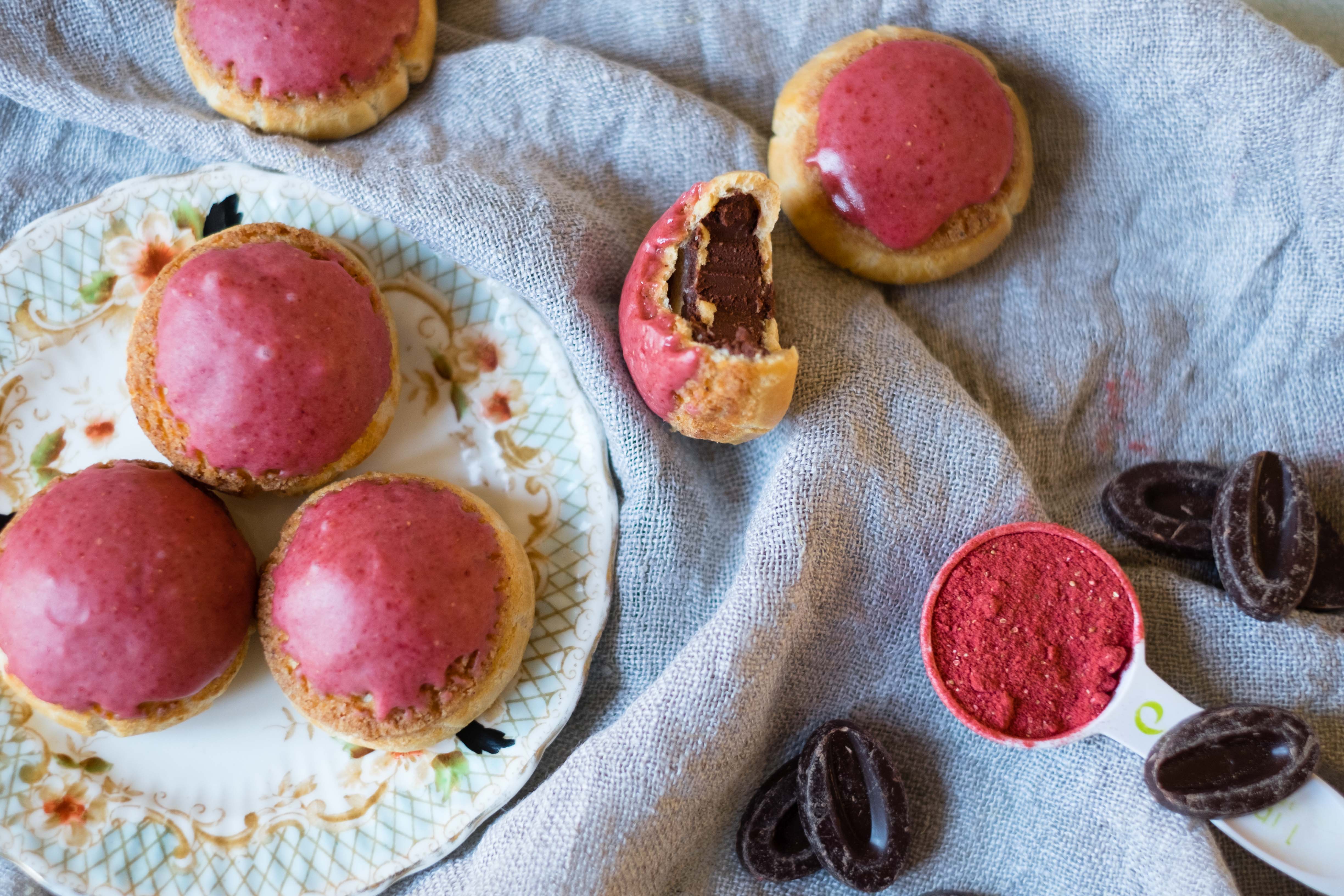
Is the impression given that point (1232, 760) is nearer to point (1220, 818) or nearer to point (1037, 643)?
point (1220, 818)

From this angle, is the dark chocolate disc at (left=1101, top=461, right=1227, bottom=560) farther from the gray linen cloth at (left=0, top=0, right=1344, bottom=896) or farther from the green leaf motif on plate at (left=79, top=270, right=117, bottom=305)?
the green leaf motif on plate at (left=79, top=270, right=117, bottom=305)

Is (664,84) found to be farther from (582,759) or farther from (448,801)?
(448,801)

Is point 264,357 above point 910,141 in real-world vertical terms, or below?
below

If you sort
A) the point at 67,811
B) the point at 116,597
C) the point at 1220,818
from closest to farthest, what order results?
the point at 116,597, the point at 1220,818, the point at 67,811

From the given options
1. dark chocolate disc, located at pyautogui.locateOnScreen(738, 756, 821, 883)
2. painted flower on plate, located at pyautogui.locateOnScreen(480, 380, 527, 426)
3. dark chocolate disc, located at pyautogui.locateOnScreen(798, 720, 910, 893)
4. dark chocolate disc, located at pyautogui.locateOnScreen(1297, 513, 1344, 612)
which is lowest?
dark chocolate disc, located at pyautogui.locateOnScreen(738, 756, 821, 883)

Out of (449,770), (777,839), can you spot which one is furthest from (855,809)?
(449,770)

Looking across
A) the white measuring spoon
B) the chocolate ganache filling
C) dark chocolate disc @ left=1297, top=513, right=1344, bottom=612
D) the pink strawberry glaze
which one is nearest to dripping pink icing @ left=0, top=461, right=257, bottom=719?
the pink strawberry glaze

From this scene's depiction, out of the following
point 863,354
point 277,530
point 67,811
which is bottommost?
point 67,811
